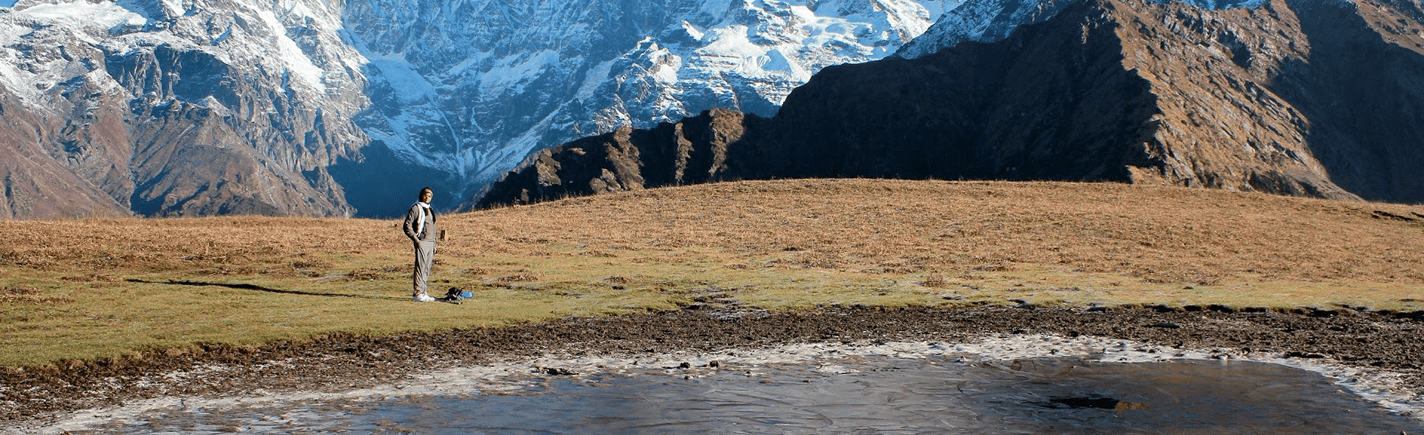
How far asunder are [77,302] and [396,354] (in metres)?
9.35

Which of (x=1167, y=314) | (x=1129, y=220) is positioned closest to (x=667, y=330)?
(x=1167, y=314)

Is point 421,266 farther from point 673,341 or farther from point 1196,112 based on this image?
point 1196,112

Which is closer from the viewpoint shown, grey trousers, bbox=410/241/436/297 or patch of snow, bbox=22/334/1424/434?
patch of snow, bbox=22/334/1424/434

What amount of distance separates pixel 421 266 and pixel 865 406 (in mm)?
14711

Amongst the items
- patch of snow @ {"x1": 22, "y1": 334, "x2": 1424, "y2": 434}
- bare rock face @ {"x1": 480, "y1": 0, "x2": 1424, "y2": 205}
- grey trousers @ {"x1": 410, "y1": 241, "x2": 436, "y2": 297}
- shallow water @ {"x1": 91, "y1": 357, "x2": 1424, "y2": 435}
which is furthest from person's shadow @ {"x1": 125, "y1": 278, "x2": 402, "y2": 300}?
bare rock face @ {"x1": 480, "y1": 0, "x2": 1424, "y2": 205}

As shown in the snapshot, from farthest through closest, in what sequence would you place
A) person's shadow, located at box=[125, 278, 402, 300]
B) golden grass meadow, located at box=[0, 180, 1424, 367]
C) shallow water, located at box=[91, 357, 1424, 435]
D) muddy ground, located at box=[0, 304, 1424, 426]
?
person's shadow, located at box=[125, 278, 402, 300] → golden grass meadow, located at box=[0, 180, 1424, 367] → muddy ground, located at box=[0, 304, 1424, 426] → shallow water, located at box=[91, 357, 1424, 435]

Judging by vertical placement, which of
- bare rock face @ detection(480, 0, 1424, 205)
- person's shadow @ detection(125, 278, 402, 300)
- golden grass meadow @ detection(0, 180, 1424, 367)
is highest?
bare rock face @ detection(480, 0, 1424, 205)

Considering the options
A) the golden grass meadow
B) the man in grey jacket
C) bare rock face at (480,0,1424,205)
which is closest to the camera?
the golden grass meadow

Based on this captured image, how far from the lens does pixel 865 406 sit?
608 inches

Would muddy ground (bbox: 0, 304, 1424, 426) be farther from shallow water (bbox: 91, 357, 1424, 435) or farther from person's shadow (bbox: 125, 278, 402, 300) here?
person's shadow (bbox: 125, 278, 402, 300)

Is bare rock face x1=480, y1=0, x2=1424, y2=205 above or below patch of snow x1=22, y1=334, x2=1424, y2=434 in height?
above

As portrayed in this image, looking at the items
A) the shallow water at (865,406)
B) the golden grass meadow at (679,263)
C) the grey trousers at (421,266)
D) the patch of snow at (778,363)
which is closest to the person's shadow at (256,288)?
the golden grass meadow at (679,263)

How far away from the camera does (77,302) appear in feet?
78.0

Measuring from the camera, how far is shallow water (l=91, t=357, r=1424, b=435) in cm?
1403
